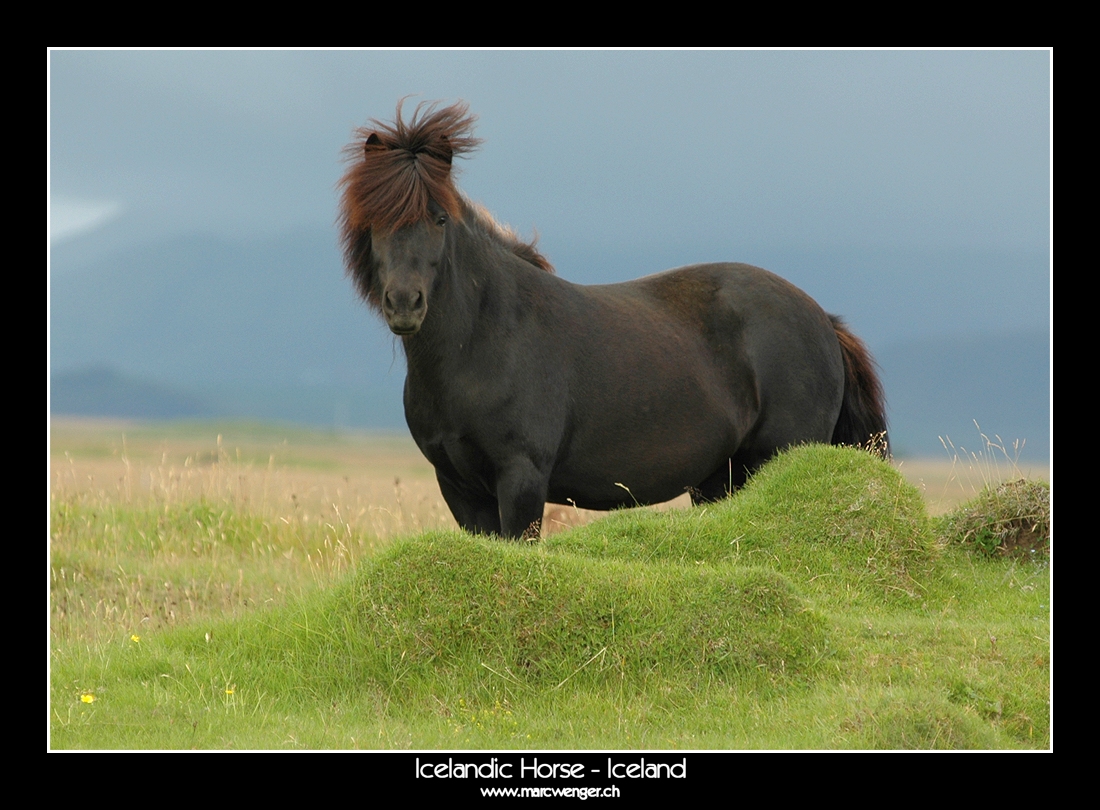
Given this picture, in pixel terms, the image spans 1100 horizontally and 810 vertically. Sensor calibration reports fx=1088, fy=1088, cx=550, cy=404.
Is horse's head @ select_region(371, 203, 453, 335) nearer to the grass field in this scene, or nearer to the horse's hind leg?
the grass field

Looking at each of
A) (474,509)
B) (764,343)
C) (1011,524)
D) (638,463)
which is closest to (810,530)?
(638,463)

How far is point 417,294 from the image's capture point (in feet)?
22.9

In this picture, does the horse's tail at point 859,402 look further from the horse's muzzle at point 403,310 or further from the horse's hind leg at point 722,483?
the horse's muzzle at point 403,310

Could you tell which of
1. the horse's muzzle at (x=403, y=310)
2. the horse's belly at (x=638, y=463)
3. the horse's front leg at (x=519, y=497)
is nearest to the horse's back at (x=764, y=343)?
the horse's belly at (x=638, y=463)

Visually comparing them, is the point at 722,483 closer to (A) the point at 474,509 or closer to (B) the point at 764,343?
(B) the point at 764,343

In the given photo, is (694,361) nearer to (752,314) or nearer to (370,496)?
(752,314)

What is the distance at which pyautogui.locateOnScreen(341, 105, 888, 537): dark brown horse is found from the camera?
7.47 meters

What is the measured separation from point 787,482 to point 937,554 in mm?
1332

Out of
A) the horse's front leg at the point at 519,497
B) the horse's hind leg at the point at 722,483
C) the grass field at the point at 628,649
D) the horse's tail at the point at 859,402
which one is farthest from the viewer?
the horse's tail at the point at 859,402

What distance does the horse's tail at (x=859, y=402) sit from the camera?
1062cm

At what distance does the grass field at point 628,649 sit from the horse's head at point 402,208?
1.64m

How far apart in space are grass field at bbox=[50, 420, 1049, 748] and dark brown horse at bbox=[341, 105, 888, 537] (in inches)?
22.6

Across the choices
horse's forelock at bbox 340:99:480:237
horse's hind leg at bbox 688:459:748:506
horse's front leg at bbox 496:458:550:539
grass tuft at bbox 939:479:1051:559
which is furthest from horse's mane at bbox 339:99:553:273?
grass tuft at bbox 939:479:1051:559

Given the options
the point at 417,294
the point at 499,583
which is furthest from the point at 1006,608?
the point at 417,294
